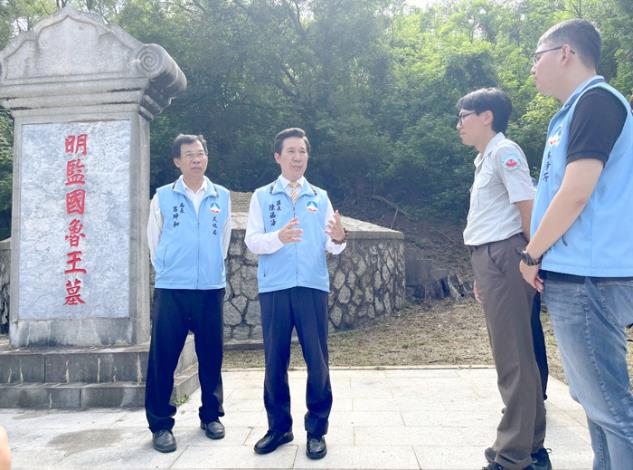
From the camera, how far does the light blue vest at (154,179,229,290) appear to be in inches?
137

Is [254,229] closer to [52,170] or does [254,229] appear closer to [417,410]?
[417,410]

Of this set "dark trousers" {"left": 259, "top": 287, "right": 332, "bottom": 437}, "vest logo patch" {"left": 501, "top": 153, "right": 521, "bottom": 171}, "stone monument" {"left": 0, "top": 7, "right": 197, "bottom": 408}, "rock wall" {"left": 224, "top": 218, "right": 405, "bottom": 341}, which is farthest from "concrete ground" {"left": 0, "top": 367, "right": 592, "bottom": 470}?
"rock wall" {"left": 224, "top": 218, "right": 405, "bottom": 341}

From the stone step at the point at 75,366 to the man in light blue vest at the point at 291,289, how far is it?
1.64m

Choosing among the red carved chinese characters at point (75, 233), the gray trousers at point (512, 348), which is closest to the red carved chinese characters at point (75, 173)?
the red carved chinese characters at point (75, 233)

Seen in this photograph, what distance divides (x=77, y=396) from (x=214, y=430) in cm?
148

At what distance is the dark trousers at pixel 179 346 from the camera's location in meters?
3.39

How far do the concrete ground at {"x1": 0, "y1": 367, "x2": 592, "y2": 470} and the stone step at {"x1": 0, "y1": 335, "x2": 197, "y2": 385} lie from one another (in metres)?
0.29

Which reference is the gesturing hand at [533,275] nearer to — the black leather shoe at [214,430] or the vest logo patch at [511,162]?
the vest logo patch at [511,162]

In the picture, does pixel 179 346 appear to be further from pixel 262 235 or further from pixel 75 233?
pixel 75 233

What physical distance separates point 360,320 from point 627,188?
712 centimetres

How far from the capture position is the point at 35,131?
4773 millimetres

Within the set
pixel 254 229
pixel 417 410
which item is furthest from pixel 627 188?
pixel 417 410

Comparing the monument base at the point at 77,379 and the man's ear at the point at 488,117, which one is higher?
the man's ear at the point at 488,117

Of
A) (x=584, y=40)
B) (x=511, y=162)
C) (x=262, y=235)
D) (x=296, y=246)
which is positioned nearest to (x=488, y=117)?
(x=511, y=162)
